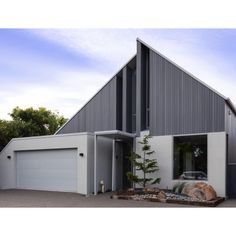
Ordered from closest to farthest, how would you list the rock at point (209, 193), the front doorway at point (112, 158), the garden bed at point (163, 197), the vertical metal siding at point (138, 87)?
1. the garden bed at point (163, 197)
2. the rock at point (209, 193)
3. the front doorway at point (112, 158)
4. the vertical metal siding at point (138, 87)

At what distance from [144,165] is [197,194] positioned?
301 cm

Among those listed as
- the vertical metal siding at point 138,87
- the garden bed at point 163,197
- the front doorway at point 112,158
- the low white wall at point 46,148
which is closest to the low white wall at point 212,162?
the garden bed at point 163,197

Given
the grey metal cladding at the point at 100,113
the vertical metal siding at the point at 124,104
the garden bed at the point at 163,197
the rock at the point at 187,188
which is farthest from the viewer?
the grey metal cladding at the point at 100,113

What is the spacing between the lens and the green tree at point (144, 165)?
14.7 meters

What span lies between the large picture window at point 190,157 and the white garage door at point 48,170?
493 cm

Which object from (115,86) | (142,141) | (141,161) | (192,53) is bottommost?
(141,161)

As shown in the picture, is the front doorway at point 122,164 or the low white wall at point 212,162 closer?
the low white wall at point 212,162

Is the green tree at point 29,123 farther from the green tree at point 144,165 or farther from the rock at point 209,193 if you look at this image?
the rock at point 209,193

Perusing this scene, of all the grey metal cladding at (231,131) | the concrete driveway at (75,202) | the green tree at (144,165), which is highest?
the grey metal cladding at (231,131)

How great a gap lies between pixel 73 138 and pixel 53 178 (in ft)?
8.24
